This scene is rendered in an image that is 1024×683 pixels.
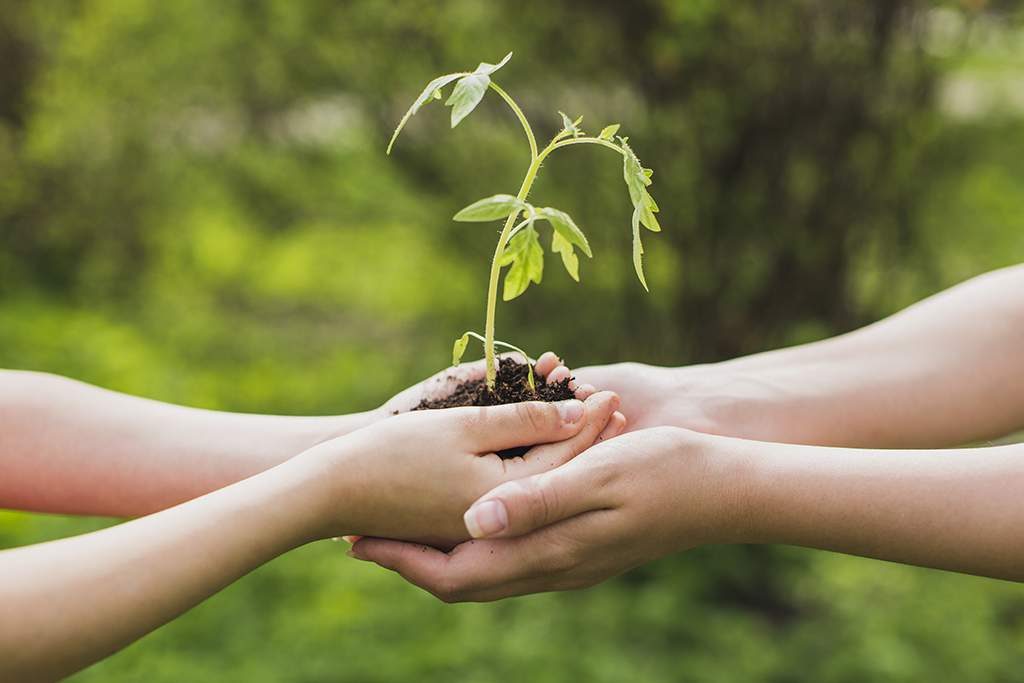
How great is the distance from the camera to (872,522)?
168 centimetres

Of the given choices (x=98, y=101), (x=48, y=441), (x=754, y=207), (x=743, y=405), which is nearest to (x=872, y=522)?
(x=743, y=405)

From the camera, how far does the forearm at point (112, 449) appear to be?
75.9 inches

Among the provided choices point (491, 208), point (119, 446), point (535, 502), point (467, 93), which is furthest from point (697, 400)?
point (119, 446)

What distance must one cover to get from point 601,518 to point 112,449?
3.22ft

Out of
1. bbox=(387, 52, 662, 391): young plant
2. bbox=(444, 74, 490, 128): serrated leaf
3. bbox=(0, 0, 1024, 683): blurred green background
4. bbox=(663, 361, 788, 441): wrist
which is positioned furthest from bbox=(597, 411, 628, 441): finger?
bbox=(0, 0, 1024, 683): blurred green background

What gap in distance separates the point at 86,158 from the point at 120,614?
5.18 meters

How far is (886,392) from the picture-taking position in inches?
83.8

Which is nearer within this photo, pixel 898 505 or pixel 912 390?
pixel 898 505

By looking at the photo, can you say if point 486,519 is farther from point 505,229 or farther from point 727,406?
point 727,406

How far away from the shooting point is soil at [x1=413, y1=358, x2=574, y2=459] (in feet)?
6.19

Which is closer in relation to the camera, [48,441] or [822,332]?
[48,441]

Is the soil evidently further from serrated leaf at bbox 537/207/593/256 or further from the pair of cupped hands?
serrated leaf at bbox 537/207/593/256

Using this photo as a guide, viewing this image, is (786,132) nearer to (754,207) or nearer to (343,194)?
(754,207)

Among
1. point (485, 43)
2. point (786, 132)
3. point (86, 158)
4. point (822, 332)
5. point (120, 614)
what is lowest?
point (120, 614)
